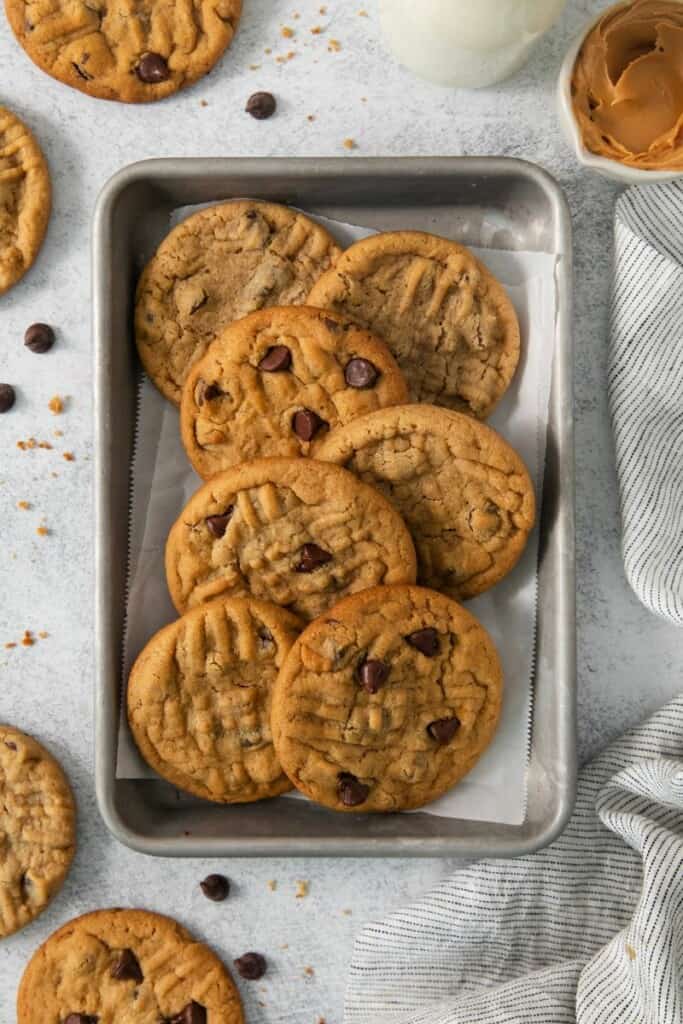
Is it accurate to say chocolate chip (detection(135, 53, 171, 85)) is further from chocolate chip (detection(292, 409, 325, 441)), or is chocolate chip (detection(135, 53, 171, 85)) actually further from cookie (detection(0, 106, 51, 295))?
chocolate chip (detection(292, 409, 325, 441))

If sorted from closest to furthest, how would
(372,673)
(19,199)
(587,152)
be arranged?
(372,673)
(587,152)
(19,199)

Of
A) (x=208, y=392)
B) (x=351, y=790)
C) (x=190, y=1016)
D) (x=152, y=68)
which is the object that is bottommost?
(x=190, y=1016)

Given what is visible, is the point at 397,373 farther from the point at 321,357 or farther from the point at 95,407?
the point at 95,407

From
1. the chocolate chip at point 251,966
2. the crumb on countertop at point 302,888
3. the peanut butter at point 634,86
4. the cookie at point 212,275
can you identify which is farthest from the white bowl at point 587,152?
the chocolate chip at point 251,966

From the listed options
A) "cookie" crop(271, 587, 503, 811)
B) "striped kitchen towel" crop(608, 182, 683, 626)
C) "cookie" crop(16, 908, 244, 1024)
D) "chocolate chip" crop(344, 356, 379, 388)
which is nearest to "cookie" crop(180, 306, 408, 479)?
"chocolate chip" crop(344, 356, 379, 388)

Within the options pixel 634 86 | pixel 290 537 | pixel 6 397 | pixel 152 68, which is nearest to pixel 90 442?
pixel 6 397

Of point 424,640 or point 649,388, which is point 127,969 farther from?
point 649,388
